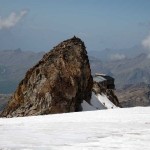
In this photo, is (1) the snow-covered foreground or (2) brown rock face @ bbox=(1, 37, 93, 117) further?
(2) brown rock face @ bbox=(1, 37, 93, 117)

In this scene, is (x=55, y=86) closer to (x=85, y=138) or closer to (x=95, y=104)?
(x=95, y=104)

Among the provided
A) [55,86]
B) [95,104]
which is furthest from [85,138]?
[95,104]

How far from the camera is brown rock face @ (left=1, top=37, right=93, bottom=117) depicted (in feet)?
98.8

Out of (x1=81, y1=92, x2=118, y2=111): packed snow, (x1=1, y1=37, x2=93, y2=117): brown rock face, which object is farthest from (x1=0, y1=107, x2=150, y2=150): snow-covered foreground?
(x1=81, y1=92, x2=118, y2=111): packed snow

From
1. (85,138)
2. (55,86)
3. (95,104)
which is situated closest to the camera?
(85,138)

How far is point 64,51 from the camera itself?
3575cm

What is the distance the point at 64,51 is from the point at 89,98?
529 cm

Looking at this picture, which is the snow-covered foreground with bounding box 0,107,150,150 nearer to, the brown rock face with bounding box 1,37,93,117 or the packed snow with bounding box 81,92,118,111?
the brown rock face with bounding box 1,37,93,117

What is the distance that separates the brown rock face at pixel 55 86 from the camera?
30.1 m

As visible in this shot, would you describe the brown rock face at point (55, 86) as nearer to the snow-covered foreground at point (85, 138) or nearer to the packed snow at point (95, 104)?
the packed snow at point (95, 104)

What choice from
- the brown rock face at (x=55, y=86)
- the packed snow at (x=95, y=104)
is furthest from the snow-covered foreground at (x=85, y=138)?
the packed snow at (x=95, y=104)

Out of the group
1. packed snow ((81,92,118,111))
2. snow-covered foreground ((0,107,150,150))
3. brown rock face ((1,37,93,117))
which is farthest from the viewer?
packed snow ((81,92,118,111))

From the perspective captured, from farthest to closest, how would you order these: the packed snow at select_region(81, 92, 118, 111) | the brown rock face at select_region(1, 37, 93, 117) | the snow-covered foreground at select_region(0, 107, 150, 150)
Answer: the packed snow at select_region(81, 92, 118, 111) → the brown rock face at select_region(1, 37, 93, 117) → the snow-covered foreground at select_region(0, 107, 150, 150)

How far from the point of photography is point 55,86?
31.3m
